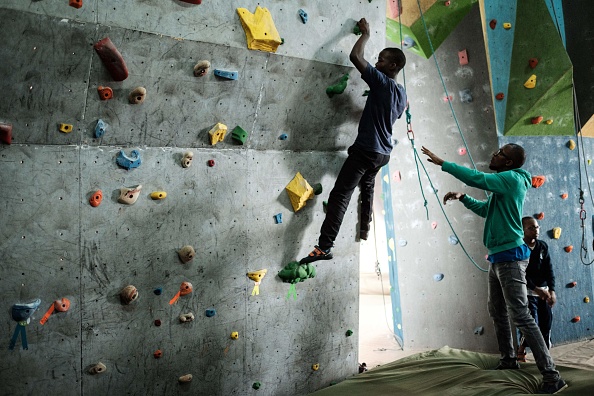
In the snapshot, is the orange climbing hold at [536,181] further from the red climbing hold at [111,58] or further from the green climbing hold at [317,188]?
the red climbing hold at [111,58]

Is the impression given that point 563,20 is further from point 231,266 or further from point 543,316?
point 231,266

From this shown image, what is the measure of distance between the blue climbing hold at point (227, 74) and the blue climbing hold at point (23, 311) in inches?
53.3

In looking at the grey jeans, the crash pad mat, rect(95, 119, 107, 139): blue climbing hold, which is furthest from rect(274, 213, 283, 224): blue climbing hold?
the grey jeans

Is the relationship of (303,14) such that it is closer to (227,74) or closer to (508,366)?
(227,74)

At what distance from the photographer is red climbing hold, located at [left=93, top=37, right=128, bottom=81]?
2666 mm

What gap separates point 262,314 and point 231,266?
0.37 metres

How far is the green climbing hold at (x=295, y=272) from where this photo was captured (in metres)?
3.56

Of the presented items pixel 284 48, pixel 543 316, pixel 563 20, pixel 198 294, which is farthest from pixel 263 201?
pixel 563 20

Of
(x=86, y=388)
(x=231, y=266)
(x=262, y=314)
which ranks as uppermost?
(x=231, y=266)

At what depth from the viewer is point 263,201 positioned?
3.49 m

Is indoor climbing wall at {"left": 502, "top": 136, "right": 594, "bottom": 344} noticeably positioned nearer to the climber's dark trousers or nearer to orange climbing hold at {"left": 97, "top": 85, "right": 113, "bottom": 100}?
the climber's dark trousers

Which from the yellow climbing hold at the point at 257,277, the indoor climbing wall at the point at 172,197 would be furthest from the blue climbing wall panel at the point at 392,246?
the yellow climbing hold at the point at 257,277

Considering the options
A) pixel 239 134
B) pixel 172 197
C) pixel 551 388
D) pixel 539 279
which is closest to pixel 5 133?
pixel 172 197

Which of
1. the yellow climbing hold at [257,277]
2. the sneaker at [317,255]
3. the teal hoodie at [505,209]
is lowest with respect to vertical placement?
the yellow climbing hold at [257,277]
